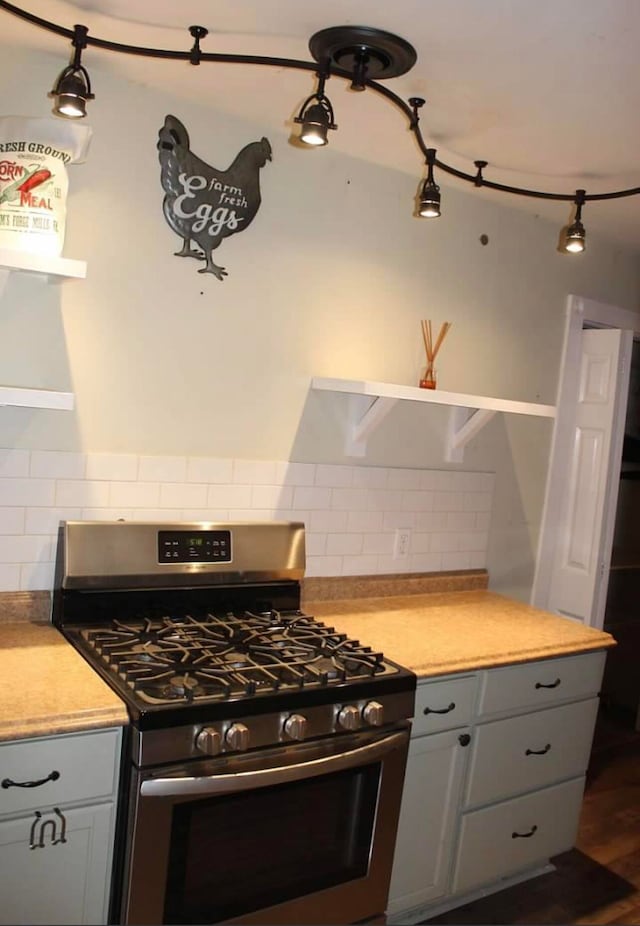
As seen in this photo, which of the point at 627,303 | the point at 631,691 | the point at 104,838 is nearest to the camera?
the point at 104,838

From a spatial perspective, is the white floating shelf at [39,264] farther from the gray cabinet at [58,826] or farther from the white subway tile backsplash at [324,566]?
the white subway tile backsplash at [324,566]

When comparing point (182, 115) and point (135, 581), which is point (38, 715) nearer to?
point (135, 581)

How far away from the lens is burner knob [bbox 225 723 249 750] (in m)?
1.72

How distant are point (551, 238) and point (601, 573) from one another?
138 centimetres

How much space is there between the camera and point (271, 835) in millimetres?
1863

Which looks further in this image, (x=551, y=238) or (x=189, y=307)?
(x=551, y=238)

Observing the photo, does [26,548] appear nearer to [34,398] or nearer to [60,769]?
[34,398]

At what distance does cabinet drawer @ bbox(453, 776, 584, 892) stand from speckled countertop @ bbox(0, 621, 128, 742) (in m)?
1.22

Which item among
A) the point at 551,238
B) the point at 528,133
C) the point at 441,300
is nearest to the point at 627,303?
the point at 551,238

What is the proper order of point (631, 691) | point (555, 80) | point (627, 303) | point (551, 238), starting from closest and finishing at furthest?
point (555, 80) → point (551, 238) → point (627, 303) → point (631, 691)

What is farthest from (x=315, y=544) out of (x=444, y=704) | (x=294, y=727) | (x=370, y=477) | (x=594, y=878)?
(x=594, y=878)

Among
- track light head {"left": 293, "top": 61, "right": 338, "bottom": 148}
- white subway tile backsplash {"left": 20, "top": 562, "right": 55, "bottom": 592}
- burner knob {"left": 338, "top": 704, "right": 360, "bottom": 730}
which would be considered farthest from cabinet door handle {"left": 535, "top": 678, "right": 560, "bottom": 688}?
track light head {"left": 293, "top": 61, "right": 338, "bottom": 148}

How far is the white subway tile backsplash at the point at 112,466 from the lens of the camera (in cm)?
223

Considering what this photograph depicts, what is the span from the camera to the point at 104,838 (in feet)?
5.56
